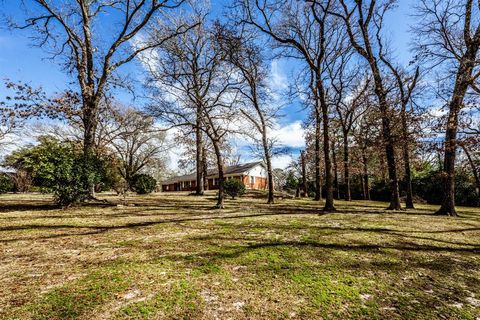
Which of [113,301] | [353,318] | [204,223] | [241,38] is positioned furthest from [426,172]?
[113,301]

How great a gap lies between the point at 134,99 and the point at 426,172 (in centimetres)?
2707

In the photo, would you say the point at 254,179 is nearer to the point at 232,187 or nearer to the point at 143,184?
the point at 232,187

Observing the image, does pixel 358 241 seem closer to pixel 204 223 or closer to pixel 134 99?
pixel 204 223

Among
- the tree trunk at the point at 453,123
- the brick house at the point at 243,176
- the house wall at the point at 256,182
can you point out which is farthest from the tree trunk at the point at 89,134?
the house wall at the point at 256,182

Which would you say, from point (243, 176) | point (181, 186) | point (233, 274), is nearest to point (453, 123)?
point (233, 274)

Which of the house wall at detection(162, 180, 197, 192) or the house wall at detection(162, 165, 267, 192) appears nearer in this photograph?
the house wall at detection(162, 165, 267, 192)

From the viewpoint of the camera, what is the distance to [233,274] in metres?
3.42

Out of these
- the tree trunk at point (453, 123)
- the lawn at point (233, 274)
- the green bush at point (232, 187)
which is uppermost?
the tree trunk at point (453, 123)

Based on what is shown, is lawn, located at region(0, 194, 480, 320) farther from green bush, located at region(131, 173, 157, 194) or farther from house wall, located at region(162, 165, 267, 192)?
house wall, located at region(162, 165, 267, 192)

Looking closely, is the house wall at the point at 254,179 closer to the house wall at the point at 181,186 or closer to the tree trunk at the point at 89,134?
the house wall at the point at 181,186

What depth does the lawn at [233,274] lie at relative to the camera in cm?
254

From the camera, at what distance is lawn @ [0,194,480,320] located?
100 inches

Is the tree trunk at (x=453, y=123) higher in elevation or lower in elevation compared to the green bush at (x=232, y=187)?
higher

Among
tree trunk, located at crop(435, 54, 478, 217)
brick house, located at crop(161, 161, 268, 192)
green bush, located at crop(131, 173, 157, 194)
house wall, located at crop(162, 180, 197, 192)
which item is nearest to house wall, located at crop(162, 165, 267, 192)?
brick house, located at crop(161, 161, 268, 192)
